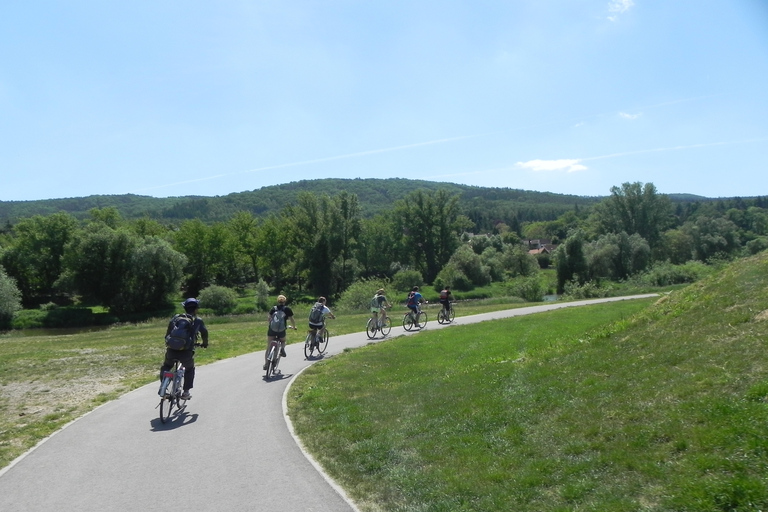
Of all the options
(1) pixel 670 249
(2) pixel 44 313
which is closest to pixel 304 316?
(2) pixel 44 313

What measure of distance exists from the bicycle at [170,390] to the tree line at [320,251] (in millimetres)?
48256

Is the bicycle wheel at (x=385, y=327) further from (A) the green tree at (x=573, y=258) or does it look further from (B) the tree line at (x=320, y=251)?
Result: (A) the green tree at (x=573, y=258)

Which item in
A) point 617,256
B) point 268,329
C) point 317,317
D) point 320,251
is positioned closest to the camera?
point 268,329

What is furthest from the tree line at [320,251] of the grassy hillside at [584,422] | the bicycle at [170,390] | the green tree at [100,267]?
the bicycle at [170,390]

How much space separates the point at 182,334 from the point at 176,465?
3210mm

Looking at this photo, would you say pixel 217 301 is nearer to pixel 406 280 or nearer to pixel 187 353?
pixel 406 280

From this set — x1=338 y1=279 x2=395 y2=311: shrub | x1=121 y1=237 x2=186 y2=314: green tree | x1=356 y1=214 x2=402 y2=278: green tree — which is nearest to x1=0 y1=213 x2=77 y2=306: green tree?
x1=121 y1=237 x2=186 y2=314: green tree

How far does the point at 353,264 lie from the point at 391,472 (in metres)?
66.4

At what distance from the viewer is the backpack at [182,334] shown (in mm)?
10055

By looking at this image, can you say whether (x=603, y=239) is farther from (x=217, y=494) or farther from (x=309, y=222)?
(x=217, y=494)

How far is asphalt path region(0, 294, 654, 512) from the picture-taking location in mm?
6062

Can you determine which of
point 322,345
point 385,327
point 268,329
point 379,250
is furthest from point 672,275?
point 268,329

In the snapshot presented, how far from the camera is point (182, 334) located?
10078mm

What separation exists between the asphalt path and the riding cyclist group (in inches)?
38.5
